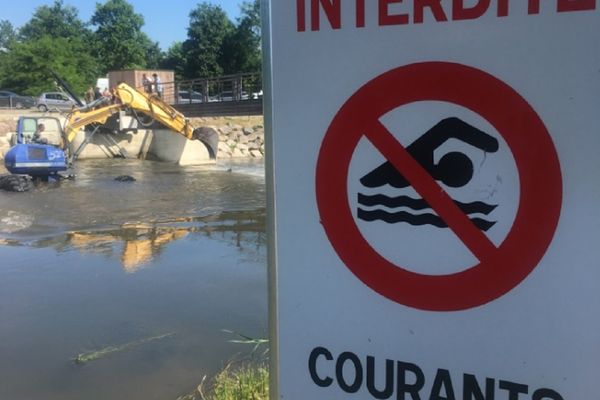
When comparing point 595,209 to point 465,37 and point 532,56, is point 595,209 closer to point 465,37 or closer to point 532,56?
point 532,56

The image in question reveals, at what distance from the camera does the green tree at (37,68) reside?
188ft

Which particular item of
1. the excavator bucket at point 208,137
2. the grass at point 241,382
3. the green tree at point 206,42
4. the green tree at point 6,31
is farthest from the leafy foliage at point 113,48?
the grass at point 241,382

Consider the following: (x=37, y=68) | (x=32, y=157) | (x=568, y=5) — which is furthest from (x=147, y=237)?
(x=37, y=68)

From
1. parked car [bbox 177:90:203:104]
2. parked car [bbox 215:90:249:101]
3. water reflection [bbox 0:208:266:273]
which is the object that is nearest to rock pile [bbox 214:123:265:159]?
parked car [bbox 215:90:249:101]

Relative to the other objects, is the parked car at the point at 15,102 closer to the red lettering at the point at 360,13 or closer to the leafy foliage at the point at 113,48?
the leafy foliage at the point at 113,48

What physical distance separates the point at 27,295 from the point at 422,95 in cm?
677

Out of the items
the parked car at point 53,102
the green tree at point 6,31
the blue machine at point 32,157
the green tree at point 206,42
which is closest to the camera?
the blue machine at point 32,157

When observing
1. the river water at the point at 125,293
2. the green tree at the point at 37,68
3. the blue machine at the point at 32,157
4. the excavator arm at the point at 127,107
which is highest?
the green tree at the point at 37,68

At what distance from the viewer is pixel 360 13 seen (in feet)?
4.86

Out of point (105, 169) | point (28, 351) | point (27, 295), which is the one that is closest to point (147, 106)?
point (105, 169)

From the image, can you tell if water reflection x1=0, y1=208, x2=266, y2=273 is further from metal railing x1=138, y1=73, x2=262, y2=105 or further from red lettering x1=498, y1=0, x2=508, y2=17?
Answer: metal railing x1=138, y1=73, x2=262, y2=105

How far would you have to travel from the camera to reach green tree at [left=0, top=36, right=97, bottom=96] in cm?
5725

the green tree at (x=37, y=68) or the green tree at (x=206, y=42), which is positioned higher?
the green tree at (x=206, y=42)

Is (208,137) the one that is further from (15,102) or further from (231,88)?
(15,102)
